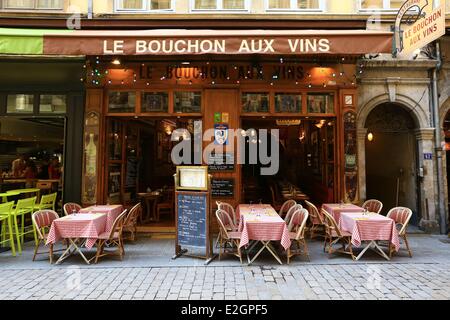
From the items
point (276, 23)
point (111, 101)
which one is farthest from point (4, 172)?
point (276, 23)

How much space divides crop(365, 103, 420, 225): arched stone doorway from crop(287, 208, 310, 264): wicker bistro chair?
177 inches

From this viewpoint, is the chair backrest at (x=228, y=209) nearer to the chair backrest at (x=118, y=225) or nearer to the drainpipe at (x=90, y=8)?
the chair backrest at (x=118, y=225)

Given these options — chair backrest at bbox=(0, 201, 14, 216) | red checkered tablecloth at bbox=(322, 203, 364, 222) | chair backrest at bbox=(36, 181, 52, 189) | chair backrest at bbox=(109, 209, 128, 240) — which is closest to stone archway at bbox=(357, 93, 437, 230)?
red checkered tablecloth at bbox=(322, 203, 364, 222)

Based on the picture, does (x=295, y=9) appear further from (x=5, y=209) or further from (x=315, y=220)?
(x=5, y=209)

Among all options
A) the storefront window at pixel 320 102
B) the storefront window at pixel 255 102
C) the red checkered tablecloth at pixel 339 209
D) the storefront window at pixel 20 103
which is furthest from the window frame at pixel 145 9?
the red checkered tablecloth at pixel 339 209

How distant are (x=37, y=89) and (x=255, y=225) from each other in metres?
6.87

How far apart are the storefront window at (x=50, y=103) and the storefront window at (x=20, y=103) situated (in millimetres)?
275

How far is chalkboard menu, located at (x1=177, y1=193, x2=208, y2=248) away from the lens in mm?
5828

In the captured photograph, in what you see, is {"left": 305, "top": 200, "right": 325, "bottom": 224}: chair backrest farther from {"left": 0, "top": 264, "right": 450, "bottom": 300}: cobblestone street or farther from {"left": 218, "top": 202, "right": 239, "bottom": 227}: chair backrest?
{"left": 218, "top": 202, "right": 239, "bottom": 227}: chair backrest

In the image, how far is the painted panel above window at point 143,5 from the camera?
852 centimetres

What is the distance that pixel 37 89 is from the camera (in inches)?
325

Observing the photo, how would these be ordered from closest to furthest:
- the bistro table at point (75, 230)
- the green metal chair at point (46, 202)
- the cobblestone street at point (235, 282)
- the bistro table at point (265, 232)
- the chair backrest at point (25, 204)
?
1. the cobblestone street at point (235, 282)
2. the bistro table at point (265, 232)
3. the bistro table at point (75, 230)
4. the chair backrest at point (25, 204)
5. the green metal chair at point (46, 202)

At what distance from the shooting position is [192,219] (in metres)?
5.92

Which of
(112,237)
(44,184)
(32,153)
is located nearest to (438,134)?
(112,237)
